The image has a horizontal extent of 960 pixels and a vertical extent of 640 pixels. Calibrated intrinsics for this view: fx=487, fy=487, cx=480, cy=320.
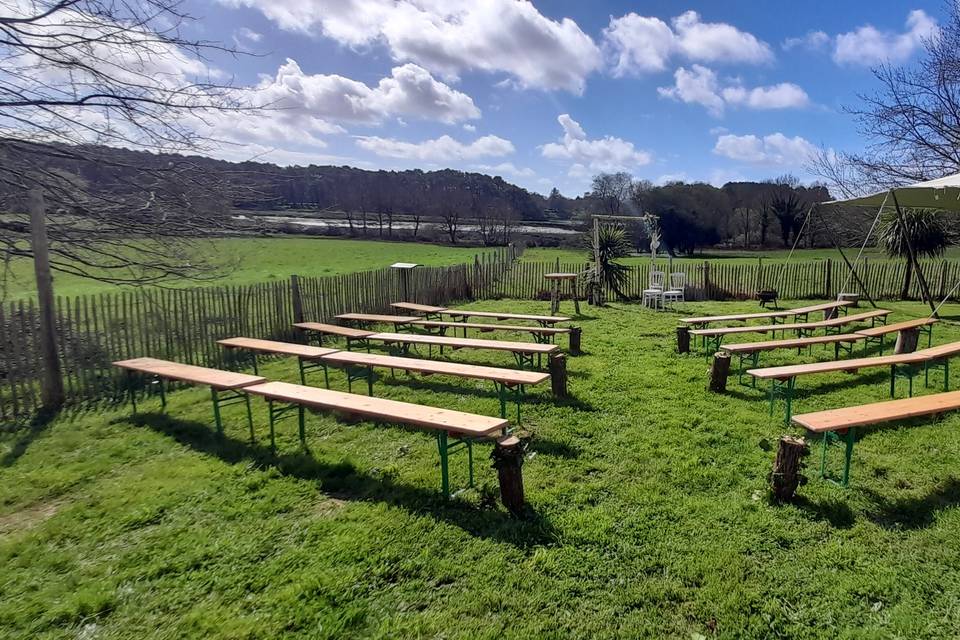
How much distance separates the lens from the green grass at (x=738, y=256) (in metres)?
19.0

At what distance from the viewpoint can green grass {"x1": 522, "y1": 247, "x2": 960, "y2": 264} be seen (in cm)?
1901

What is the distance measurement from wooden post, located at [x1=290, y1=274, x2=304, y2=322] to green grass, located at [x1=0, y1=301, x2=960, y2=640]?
439 cm

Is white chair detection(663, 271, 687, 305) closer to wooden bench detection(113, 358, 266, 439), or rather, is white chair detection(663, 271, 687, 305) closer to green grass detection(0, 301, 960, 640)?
green grass detection(0, 301, 960, 640)

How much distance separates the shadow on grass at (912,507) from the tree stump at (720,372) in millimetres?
2403

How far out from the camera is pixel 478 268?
16031 mm

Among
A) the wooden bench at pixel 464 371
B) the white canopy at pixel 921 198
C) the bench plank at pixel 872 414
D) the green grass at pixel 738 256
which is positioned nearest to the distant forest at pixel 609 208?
the green grass at pixel 738 256

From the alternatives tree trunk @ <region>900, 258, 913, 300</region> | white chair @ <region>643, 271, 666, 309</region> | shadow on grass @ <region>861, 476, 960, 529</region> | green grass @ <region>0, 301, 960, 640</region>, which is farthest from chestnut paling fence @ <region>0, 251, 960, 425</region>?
shadow on grass @ <region>861, 476, 960, 529</region>

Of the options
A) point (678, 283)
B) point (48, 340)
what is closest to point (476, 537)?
point (48, 340)

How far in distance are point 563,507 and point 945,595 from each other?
6.64ft

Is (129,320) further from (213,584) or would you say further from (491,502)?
(491,502)

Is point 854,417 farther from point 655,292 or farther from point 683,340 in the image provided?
point 655,292

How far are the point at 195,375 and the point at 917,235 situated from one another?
18.9 meters

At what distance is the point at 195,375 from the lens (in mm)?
5266

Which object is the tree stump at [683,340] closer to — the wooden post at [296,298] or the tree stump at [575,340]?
the tree stump at [575,340]
